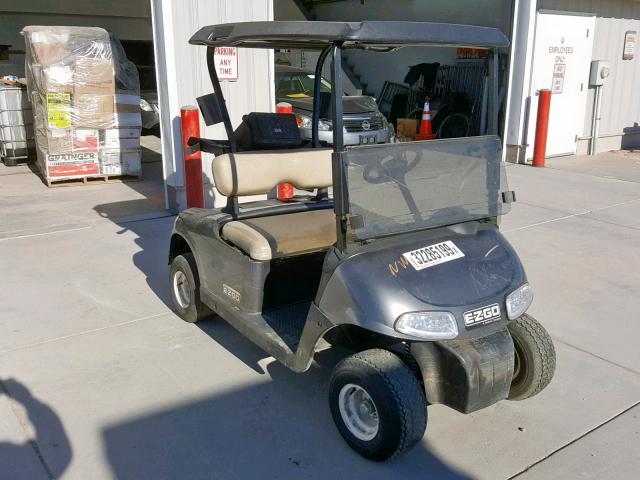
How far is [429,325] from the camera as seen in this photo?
8.27 feet

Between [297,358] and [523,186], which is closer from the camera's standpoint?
Result: [297,358]

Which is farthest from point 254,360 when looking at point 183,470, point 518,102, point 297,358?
point 518,102

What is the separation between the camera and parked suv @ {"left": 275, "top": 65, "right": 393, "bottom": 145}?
9.41 metres

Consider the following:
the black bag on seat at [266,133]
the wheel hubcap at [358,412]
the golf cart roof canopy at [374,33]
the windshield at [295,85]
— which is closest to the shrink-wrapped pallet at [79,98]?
the windshield at [295,85]

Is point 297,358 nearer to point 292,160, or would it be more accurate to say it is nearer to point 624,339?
point 292,160

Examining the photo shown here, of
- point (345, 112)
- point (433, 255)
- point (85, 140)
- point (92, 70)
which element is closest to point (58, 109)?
point (85, 140)

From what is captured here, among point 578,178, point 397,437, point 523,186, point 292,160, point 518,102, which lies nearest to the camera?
point 397,437

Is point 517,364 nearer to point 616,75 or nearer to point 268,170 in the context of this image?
point 268,170

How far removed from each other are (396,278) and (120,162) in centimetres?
659

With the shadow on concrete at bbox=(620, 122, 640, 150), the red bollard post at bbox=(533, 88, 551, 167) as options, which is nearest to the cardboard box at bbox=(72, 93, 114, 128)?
the red bollard post at bbox=(533, 88, 551, 167)

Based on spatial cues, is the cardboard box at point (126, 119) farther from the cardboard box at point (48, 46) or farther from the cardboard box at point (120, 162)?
the cardboard box at point (48, 46)

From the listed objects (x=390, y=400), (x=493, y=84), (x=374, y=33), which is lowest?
(x=390, y=400)

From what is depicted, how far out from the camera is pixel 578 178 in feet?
29.3

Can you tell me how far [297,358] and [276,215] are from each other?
1.22 meters
